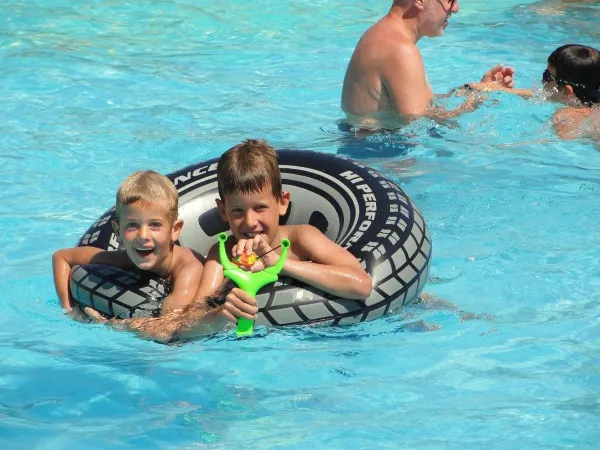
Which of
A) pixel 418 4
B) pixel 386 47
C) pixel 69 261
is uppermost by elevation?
pixel 418 4

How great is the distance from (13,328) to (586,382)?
2.89 m

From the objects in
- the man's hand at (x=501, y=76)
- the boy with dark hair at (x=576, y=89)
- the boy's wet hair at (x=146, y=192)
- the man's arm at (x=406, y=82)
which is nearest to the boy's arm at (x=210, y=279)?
the boy's wet hair at (x=146, y=192)

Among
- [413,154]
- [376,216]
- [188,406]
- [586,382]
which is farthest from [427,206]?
[188,406]

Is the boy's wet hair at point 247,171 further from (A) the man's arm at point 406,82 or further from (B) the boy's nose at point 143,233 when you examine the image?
(A) the man's arm at point 406,82

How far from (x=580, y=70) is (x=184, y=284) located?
4.16m

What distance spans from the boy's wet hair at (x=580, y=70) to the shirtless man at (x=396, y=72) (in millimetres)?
559

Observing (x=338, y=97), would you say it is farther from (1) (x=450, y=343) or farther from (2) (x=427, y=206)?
(1) (x=450, y=343)

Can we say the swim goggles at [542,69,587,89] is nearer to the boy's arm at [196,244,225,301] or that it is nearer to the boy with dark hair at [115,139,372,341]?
the boy with dark hair at [115,139,372,341]

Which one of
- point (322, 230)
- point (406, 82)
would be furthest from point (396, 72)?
point (322, 230)

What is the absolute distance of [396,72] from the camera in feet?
22.5

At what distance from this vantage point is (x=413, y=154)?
7.21 metres

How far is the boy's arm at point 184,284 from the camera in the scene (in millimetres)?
4531

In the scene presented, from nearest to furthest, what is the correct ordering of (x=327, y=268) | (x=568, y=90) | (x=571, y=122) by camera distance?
(x=327, y=268) → (x=571, y=122) → (x=568, y=90)

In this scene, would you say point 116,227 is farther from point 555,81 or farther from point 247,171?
point 555,81
